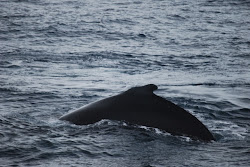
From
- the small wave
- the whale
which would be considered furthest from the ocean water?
the whale

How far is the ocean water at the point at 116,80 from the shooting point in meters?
6.88

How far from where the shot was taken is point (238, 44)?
71.7 feet

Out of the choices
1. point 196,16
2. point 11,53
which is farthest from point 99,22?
point 11,53

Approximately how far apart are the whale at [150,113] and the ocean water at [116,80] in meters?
0.19

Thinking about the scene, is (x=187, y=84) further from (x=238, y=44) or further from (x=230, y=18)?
(x=230, y=18)

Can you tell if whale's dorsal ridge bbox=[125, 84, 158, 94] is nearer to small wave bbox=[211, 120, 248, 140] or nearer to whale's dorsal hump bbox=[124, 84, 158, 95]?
whale's dorsal hump bbox=[124, 84, 158, 95]

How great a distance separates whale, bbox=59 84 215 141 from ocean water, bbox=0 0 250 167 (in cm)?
19

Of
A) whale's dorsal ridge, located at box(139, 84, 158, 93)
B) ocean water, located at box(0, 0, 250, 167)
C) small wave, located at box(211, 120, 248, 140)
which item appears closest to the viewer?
ocean water, located at box(0, 0, 250, 167)

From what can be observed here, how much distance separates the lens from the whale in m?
6.77

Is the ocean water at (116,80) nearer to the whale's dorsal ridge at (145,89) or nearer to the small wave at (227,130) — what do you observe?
the small wave at (227,130)

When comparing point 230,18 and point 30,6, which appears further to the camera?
point 30,6

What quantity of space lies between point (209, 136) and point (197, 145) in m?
0.24

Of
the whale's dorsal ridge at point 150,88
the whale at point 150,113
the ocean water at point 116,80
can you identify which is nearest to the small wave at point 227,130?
the ocean water at point 116,80

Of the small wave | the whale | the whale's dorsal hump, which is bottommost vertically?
the small wave
